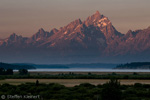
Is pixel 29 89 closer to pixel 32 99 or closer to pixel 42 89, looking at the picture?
pixel 42 89

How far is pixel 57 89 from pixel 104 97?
20.0 metres

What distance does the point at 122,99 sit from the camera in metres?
65.3

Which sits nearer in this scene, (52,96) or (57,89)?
(52,96)

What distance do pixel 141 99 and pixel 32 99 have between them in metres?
17.5

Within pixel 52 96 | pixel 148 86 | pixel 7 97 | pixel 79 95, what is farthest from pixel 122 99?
pixel 148 86

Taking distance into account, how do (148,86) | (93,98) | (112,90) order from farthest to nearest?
(148,86) < (93,98) < (112,90)

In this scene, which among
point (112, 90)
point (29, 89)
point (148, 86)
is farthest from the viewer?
point (148, 86)

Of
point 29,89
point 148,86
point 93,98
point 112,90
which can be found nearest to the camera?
point 112,90

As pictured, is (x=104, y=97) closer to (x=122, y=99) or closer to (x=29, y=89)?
(x=122, y=99)

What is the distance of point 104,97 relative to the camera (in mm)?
62438

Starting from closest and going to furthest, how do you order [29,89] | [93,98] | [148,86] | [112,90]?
[112,90], [93,98], [29,89], [148,86]

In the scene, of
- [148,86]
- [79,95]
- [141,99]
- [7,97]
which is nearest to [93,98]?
[79,95]

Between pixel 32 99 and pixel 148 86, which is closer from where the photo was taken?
pixel 32 99

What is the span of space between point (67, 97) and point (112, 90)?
8402 millimetres
